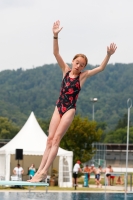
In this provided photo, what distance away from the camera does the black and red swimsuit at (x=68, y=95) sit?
1188cm

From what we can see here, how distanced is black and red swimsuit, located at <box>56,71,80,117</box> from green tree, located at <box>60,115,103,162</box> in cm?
5293

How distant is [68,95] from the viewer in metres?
11.9

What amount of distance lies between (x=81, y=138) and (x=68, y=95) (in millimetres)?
53894

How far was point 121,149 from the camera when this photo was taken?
509 ft

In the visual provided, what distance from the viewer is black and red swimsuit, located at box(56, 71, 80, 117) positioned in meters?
11.9

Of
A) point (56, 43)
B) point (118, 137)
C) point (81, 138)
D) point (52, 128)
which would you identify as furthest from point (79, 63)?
point (118, 137)

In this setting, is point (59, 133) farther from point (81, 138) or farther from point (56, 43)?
point (81, 138)

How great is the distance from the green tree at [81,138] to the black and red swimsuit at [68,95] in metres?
52.9

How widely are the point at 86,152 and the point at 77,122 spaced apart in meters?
Answer: 2.94

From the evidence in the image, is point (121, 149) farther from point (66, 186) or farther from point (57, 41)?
point (57, 41)

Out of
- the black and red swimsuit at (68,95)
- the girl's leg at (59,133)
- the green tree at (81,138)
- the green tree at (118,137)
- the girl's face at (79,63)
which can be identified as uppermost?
the green tree at (118,137)

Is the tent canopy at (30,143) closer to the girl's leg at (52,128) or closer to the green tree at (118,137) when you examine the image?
the girl's leg at (52,128)

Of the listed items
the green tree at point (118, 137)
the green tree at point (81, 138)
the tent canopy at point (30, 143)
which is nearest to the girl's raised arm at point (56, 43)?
the tent canopy at point (30, 143)

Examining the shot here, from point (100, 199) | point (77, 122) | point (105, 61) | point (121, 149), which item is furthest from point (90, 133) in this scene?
point (121, 149)
